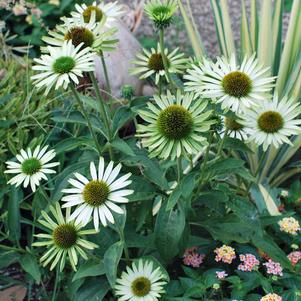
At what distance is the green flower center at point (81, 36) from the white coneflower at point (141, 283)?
0.53m

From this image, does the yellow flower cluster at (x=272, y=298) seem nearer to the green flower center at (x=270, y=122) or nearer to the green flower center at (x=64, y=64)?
the green flower center at (x=270, y=122)

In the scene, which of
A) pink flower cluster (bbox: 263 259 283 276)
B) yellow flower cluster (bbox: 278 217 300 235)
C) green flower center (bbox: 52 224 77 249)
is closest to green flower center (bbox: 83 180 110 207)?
green flower center (bbox: 52 224 77 249)

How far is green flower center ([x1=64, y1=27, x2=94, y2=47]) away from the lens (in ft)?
4.34

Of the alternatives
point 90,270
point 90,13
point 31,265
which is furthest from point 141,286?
point 90,13

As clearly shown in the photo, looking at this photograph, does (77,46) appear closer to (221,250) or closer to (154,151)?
(154,151)

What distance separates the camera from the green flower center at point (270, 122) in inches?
57.0

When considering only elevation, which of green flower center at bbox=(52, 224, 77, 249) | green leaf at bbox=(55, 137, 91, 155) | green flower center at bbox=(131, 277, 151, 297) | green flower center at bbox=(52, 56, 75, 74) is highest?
green flower center at bbox=(52, 56, 75, 74)

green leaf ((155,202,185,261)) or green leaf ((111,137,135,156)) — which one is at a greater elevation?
green leaf ((111,137,135,156))

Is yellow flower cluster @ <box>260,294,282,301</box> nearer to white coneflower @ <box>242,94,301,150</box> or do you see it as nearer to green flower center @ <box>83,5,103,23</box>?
white coneflower @ <box>242,94,301,150</box>

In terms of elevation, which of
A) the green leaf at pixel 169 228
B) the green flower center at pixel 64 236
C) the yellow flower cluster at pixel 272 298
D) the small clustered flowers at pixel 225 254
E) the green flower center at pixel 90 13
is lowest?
the yellow flower cluster at pixel 272 298

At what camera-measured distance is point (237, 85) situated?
130 cm

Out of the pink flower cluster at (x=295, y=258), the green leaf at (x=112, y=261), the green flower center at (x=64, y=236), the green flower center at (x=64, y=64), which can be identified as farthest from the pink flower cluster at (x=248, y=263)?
the green flower center at (x=64, y=64)

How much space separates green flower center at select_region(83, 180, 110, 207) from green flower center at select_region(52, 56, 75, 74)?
249mm

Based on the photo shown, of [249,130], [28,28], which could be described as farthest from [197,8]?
[249,130]
